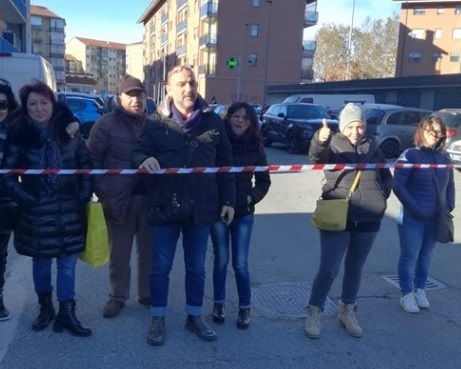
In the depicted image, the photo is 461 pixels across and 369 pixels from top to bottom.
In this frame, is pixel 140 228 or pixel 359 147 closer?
pixel 359 147

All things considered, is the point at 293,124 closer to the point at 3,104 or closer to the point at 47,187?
the point at 3,104

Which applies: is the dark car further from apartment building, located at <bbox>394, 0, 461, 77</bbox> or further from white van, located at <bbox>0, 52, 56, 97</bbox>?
apartment building, located at <bbox>394, 0, 461, 77</bbox>

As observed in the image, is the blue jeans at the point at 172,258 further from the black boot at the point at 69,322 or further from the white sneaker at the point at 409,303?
the white sneaker at the point at 409,303

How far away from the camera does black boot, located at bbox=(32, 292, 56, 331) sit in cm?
396

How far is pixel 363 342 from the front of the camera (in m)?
3.96

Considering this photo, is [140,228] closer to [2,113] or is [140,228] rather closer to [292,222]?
[2,113]

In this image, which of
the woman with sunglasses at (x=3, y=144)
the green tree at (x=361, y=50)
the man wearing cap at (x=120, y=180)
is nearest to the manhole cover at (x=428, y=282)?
the man wearing cap at (x=120, y=180)

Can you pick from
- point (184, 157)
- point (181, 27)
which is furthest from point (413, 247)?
point (181, 27)

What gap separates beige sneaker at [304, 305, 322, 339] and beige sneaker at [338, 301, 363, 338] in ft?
0.69

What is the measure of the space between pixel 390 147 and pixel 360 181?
45.6ft

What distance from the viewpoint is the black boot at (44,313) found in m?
3.96

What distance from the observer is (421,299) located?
4.67 m

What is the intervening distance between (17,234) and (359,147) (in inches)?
103

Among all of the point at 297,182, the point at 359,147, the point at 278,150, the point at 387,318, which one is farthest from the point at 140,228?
the point at 278,150
